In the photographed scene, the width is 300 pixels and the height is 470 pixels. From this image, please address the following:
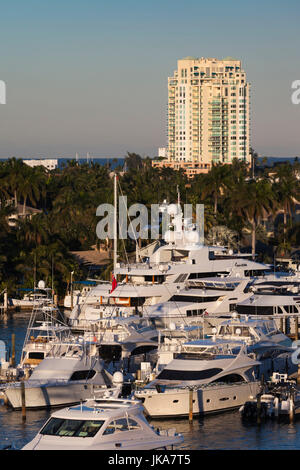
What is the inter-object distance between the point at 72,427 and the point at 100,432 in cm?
92

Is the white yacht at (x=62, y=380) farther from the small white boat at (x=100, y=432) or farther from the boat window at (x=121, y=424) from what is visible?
the boat window at (x=121, y=424)

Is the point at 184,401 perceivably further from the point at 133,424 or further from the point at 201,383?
the point at 133,424

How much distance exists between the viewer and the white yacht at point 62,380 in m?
40.8

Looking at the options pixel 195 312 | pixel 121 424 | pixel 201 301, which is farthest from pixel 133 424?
pixel 201 301

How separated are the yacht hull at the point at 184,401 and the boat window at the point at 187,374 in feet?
1.85

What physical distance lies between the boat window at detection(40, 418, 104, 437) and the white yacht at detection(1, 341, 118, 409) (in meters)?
10.8

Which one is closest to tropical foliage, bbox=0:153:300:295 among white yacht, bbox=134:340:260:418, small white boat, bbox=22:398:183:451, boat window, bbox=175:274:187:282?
boat window, bbox=175:274:187:282

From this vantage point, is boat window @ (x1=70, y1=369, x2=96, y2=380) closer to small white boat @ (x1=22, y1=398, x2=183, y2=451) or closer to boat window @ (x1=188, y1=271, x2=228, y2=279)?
small white boat @ (x1=22, y1=398, x2=183, y2=451)

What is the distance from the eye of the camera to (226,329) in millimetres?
46188
